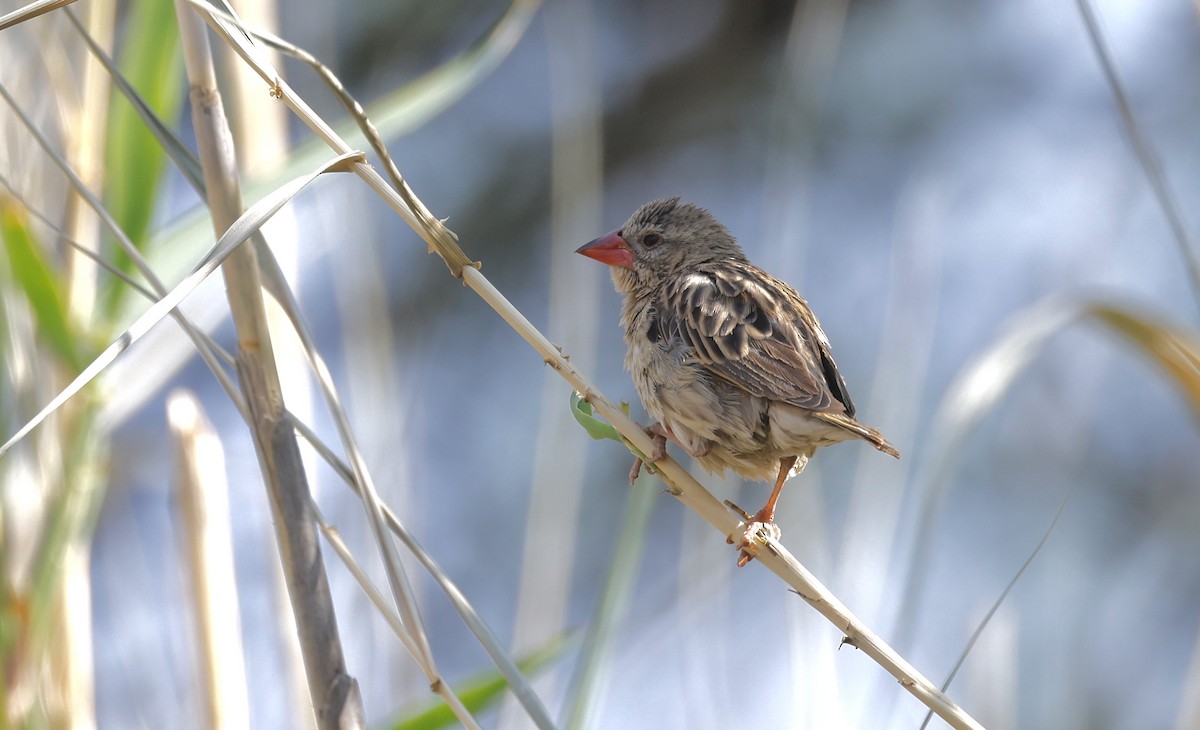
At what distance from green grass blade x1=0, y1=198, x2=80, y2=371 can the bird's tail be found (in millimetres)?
1412

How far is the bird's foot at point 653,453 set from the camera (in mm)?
1731

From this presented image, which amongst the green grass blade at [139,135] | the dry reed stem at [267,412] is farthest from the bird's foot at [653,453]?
the green grass blade at [139,135]

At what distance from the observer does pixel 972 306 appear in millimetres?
6996

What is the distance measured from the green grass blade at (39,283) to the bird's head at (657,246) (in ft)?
4.31

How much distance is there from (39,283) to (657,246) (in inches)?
60.7

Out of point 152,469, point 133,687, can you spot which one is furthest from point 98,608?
point 133,687

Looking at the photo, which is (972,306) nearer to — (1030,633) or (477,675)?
(1030,633)

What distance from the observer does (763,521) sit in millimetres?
2186

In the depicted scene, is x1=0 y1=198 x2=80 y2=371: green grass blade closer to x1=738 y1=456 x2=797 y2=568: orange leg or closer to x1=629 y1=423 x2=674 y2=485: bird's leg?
x1=629 y1=423 x2=674 y2=485: bird's leg

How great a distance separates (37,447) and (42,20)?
883 millimetres

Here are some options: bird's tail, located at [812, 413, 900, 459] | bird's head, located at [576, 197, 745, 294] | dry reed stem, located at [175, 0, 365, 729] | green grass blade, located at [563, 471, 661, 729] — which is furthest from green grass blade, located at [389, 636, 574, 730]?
bird's head, located at [576, 197, 745, 294]

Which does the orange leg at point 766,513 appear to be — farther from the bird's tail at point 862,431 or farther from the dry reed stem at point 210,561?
the dry reed stem at point 210,561

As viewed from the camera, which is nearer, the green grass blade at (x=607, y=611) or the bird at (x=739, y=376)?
the green grass blade at (x=607, y=611)

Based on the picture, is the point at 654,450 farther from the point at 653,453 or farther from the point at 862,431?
the point at 862,431
